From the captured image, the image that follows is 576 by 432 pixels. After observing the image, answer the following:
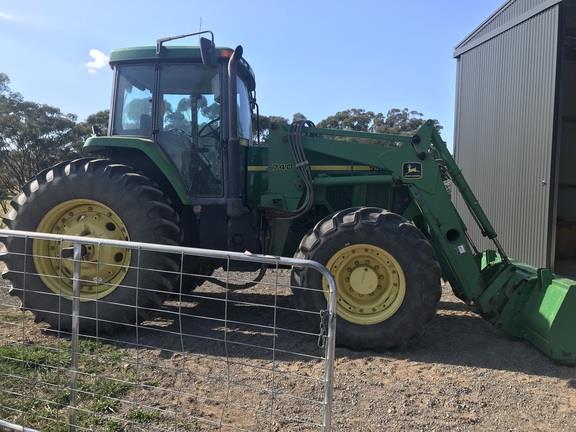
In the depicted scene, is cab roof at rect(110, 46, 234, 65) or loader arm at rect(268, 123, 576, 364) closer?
loader arm at rect(268, 123, 576, 364)

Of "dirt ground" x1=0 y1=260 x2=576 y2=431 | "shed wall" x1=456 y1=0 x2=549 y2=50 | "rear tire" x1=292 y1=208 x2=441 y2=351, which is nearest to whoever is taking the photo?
"dirt ground" x1=0 y1=260 x2=576 y2=431

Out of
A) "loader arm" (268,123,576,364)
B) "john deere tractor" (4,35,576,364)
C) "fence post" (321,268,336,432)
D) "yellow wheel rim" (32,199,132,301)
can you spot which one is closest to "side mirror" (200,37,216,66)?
"john deere tractor" (4,35,576,364)

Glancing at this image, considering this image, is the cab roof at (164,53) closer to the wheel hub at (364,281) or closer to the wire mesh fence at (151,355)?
the wire mesh fence at (151,355)

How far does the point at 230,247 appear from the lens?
17.7ft

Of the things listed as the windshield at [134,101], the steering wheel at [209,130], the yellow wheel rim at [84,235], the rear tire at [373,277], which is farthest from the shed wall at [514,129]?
the yellow wheel rim at [84,235]

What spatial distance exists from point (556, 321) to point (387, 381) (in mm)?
1563

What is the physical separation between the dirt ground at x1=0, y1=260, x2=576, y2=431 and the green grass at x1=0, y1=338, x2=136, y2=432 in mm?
147

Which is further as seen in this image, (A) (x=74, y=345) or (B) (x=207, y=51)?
(B) (x=207, y=51)

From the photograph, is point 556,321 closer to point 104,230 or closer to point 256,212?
point 256,212

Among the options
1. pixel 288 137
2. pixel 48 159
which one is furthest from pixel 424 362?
pixel 48 159

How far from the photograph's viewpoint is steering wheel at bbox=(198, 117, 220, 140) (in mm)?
5352

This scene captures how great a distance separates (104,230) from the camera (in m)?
5.04

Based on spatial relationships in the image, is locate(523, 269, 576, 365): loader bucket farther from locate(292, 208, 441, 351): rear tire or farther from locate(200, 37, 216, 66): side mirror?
locate(200, 37, 216, 66): side mirror

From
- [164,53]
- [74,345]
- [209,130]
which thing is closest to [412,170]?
[209,130]
